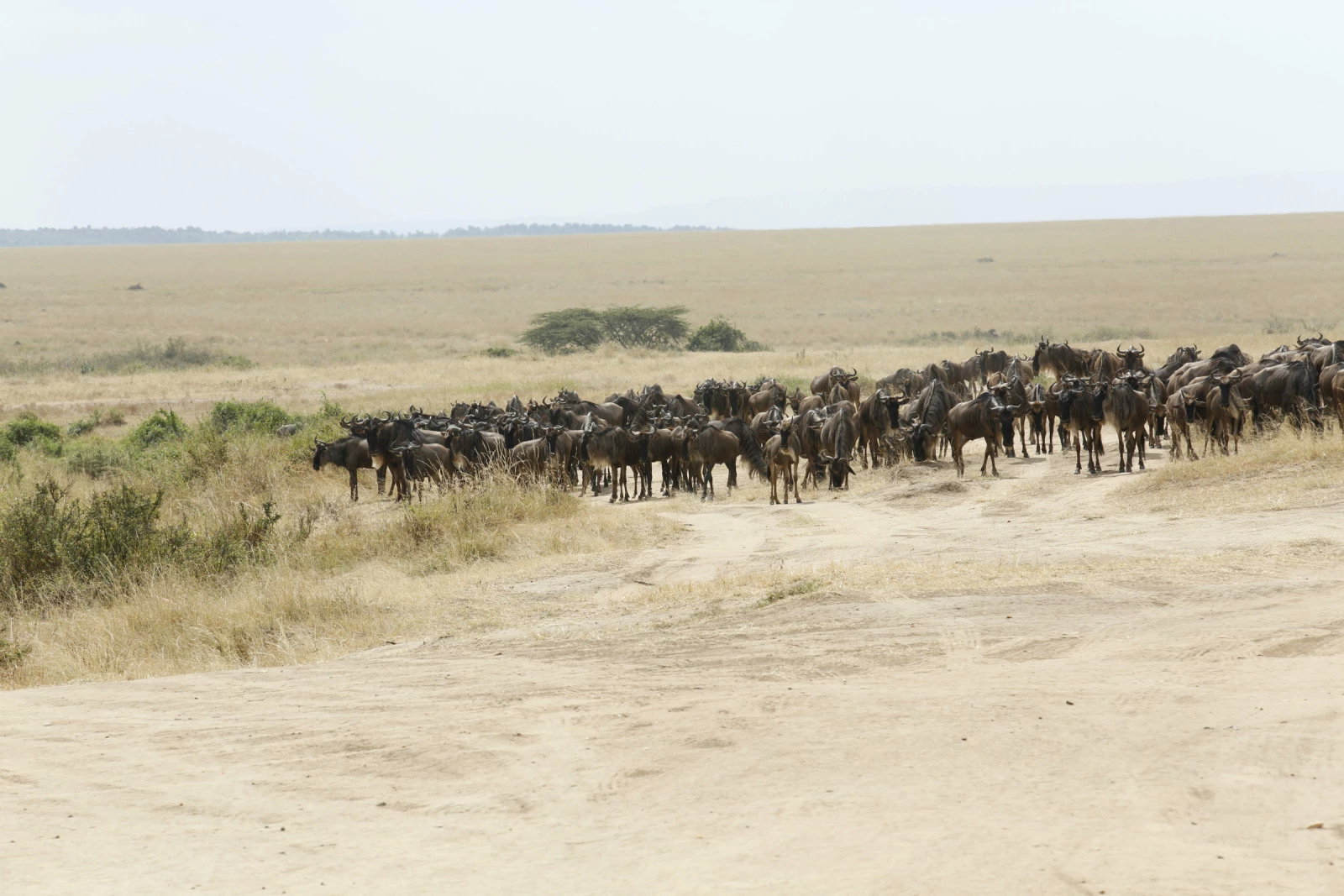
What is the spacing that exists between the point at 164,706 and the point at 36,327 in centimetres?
7114

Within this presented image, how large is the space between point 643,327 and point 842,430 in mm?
39611

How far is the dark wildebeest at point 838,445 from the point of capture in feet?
64.6

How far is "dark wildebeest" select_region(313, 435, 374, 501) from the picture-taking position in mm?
21609

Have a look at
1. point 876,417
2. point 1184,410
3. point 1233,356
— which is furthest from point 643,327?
point 1184,410

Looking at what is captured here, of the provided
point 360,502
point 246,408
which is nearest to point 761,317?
point 246,408

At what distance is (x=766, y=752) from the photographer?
21.5 feet

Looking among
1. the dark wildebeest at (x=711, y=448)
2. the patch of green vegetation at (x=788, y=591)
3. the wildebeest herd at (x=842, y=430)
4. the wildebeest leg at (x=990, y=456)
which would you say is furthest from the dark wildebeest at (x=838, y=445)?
the patch of green vegetation at (x=788, y=591)

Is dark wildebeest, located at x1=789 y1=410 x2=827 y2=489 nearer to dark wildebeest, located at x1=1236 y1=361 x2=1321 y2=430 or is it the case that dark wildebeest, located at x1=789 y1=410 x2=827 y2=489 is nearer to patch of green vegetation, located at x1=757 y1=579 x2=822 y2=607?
dark wildebeest, located at x1=1236 y1=361 x2=1321 y2=430

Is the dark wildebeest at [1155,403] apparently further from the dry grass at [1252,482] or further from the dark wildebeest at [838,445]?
the dark wildebeest at [838,445]

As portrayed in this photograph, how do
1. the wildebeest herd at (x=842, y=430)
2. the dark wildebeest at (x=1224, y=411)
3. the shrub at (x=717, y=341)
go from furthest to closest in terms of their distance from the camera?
the shrub at (x=717, y=341), the wildebeest herd at (x=842, y=430), the dark wildebeest at (x=1224, y=411)

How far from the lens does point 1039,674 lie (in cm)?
779

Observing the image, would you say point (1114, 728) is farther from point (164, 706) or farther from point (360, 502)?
point (360, 502)

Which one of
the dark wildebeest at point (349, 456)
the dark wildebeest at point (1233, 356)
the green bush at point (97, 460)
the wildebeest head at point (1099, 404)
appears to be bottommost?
the green bush at point (97, 460)

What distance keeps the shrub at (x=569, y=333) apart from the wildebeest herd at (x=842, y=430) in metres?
32.8
